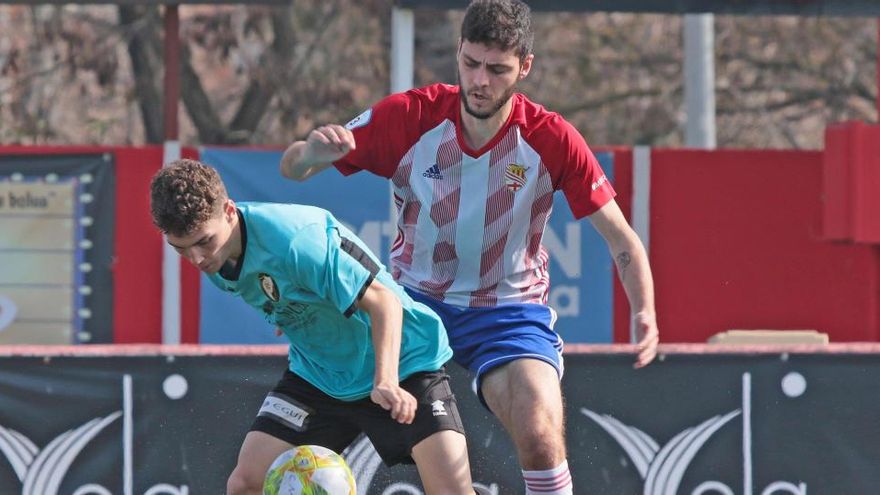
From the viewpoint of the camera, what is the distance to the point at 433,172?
19.4ft

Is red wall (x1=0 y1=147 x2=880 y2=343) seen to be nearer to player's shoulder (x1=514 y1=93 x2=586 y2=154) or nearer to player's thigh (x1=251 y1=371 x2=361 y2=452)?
player's shoulder (x1=514 y1=93 x2=586 y2=154)

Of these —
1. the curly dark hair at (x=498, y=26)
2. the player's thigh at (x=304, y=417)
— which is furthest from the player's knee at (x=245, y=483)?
the curly dark hair at (x=498, y=26)

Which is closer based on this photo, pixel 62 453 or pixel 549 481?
pixel 549 481

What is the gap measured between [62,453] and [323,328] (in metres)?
1.89

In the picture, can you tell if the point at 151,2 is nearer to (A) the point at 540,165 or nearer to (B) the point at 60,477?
(B) the point at 60,477

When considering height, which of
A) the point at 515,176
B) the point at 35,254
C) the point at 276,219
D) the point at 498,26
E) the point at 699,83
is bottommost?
the point at 276,219

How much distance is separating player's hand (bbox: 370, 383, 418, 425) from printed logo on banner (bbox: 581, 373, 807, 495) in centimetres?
218

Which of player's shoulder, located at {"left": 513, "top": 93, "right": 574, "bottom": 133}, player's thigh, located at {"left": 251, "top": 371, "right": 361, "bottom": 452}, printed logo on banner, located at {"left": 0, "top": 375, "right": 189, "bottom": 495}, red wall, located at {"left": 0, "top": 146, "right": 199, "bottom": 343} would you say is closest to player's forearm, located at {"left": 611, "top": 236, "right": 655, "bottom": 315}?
player's shoulder, located at {"left": 513, "top": 93, "right": 574, "bottom": 133}

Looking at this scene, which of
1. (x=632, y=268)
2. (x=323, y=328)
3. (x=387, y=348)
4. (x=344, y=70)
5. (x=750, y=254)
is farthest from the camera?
(x=344, y=70)

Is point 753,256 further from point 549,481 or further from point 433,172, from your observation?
point 549,481

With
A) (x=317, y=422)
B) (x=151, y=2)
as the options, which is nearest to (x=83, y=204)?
(x=151, y=2)

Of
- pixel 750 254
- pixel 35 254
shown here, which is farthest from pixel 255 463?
pixel 750 254

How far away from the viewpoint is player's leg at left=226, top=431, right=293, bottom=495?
5.65 m

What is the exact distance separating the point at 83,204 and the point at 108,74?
695cm
